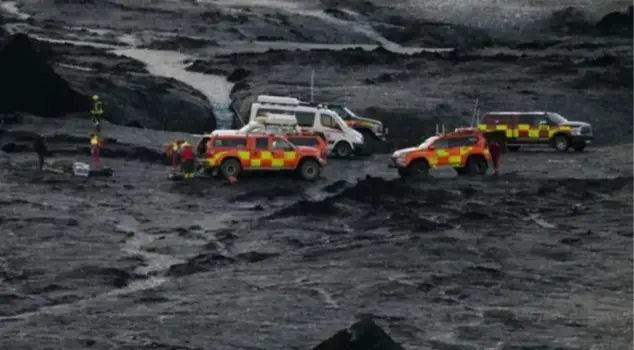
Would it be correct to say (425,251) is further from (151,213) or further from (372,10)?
(372,10)

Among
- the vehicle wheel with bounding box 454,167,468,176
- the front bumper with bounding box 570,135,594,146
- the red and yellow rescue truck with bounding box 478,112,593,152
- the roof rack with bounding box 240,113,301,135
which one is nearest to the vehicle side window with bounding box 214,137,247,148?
the roof rack with bounding box 240,113,301,135

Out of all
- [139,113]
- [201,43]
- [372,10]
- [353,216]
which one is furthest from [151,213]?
[372,10]

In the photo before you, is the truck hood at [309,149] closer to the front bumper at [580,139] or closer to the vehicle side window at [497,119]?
the vehicle side window at [497,119]

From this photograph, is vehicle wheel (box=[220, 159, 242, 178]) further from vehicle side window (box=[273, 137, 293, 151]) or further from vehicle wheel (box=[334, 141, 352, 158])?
vehicle wheel (box=[334, 141, 352, 158])

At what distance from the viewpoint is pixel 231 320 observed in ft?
93.4

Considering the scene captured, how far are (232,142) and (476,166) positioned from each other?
21.2 feet

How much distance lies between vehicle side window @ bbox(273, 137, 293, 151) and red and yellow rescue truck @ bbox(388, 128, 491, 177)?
9.44ft

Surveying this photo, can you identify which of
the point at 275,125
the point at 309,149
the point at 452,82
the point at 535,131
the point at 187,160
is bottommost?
the point at 187,160

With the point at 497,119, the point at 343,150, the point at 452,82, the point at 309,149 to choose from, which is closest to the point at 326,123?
the point at 343,150

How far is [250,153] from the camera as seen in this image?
42281 millimetres

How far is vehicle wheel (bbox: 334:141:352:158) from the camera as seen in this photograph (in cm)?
4886

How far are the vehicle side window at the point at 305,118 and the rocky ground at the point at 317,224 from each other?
69.6 inches

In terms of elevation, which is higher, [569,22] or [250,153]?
[569,22]

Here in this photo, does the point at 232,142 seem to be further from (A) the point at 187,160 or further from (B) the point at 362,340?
(B) the point at 362,340
